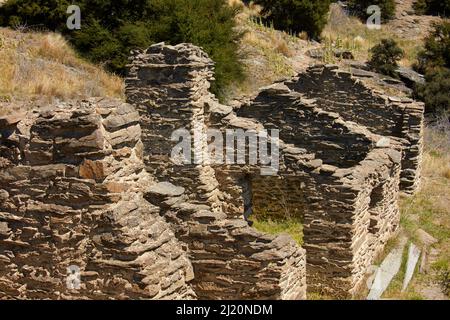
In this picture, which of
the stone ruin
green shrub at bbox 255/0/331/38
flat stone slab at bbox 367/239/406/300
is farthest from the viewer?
green shrub at bbox 255/0/331/38

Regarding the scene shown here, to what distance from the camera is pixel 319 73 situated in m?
14.6

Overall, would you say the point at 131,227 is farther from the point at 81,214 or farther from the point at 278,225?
the point at 278,225

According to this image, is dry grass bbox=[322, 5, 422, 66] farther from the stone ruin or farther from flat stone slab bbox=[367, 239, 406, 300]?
the stone ruin

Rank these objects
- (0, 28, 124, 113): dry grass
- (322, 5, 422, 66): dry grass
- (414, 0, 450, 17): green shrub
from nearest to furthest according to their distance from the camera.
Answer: (0, 28, 124, 113): dry grass < (322, 5, 422, 66): dry grass < (414, 0, 450, 17): green shrub

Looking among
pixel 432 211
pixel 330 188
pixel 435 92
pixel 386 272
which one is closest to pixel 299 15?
pixel 435 92

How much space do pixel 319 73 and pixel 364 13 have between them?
88.4 feet

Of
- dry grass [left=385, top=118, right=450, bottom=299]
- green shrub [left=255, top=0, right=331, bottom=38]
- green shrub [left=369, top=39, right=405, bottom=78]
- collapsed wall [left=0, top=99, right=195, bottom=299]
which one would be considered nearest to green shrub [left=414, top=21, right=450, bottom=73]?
green shrub [left=369, top=39, right=405, bottom=78]

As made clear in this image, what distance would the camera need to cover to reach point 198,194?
410 inches

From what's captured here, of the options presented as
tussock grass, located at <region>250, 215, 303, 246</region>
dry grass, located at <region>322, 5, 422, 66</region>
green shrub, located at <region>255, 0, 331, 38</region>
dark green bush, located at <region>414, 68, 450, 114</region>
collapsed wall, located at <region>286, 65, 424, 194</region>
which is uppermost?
green shrub, located at <region>255, 0, 331, 38</region>

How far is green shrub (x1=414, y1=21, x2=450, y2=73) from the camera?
2922 cm

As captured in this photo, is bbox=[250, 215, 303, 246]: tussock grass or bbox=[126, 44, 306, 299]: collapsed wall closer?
bbox=[126, 44, 306, 299]: collapsed wall

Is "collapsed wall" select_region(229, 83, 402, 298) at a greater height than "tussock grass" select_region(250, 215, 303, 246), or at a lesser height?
greater

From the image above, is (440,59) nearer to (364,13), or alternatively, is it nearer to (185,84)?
(364,13)

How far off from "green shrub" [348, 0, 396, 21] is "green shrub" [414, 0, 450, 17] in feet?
7.92
